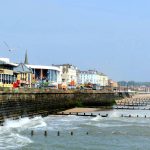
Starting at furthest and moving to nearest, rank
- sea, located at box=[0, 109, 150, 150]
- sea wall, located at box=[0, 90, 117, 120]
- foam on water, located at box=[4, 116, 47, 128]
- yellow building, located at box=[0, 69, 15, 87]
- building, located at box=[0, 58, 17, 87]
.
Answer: building, located at box=[0, 58, 17, 87]
yellow building, located at box=[0, 69, 15, 87]
sea wall, located at box=[0, 90, 117, 120]
foam on water, located at box=[4, 116, 47, 128]
sea, located at box=[0, 109, 150, 150]

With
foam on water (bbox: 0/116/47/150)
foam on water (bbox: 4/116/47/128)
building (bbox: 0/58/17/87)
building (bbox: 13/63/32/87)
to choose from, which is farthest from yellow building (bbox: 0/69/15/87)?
foam on water (bbox: 4/116/47/128)

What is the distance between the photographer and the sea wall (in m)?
69.1

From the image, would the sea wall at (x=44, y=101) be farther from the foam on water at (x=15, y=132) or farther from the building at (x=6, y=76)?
the building at (x=6, y=76)

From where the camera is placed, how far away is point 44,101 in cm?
9188

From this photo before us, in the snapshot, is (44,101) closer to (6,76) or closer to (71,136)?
(6,76)

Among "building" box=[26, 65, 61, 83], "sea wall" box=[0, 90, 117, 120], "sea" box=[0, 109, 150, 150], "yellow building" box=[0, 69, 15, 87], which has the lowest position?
"sea" box=[0, 109, 150, 150]

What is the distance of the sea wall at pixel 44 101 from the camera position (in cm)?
6912

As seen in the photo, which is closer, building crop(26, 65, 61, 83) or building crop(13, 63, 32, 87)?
building crop(13, 63, 32, 87)

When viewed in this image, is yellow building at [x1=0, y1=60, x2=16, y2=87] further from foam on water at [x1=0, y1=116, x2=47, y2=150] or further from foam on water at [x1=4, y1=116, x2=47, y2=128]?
foam on water at [x1=4, y1=116, x2=47, y2=128]

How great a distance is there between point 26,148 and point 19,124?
68.2 feet

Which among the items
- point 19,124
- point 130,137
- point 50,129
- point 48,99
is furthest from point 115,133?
point 48,99

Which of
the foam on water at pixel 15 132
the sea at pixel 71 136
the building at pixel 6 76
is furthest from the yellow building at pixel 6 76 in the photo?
the sea at pixel 71 136

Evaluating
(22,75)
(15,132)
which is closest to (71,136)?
(15,132)

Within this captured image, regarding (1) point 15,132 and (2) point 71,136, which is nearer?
(2) point 71,136
